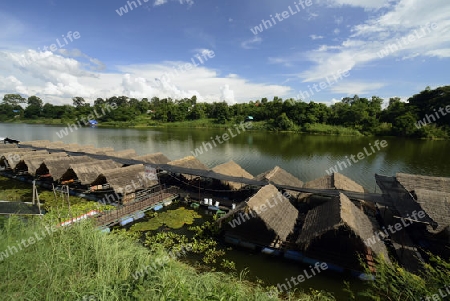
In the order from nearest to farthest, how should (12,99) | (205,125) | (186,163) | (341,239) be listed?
(341,239)
(186,163)
(205,125)
(12,99)

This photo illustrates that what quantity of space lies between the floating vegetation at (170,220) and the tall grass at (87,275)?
20.2 ft

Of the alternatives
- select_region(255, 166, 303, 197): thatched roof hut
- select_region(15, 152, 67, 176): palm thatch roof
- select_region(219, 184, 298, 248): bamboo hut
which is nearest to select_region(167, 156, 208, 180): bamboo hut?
select_region(255, 166, 303, 197): thatched roof hut

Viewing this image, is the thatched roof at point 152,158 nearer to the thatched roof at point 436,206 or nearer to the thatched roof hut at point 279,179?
the thatched roof hut at point 279,179

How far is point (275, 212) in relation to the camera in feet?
38.8

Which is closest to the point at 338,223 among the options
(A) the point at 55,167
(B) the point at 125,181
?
(B) the point at 125,181

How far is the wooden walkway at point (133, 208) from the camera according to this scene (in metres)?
13.2

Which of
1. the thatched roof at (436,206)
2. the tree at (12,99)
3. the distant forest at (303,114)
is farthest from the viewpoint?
the tree at (12,99)

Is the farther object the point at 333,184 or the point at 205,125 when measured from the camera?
the point at 205,125

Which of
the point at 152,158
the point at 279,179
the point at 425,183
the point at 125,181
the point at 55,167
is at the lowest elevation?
the point at 425,183

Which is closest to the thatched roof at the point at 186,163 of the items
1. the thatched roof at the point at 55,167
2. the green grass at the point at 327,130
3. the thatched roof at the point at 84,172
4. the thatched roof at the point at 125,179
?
the thatched roof at the point at 125,179

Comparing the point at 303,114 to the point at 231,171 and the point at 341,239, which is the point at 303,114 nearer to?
the point at 231,171

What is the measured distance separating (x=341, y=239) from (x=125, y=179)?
13564mm

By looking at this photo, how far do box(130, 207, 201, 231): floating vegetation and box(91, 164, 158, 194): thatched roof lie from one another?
2842 mm

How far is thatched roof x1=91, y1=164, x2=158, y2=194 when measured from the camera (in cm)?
1560
